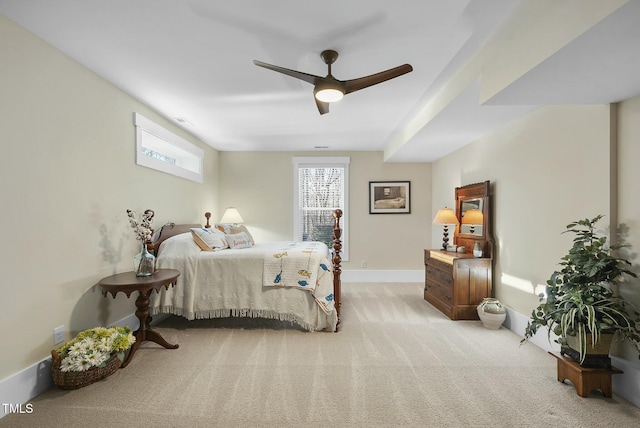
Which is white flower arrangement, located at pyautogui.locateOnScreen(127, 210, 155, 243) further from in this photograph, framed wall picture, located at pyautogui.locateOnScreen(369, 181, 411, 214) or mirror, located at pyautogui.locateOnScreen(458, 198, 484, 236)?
framed wall picture, located at pyautogui.locateOnScreen(369, 181, 411, 214)

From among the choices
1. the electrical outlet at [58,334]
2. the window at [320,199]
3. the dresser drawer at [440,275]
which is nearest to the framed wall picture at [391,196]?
the window at [320,199]

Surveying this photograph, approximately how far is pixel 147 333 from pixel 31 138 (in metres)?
1.79

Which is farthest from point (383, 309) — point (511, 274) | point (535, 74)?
point (535, 74)

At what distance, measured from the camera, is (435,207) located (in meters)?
5.46

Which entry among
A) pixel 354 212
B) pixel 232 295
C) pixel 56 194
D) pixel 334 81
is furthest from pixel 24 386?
pixel 354 212

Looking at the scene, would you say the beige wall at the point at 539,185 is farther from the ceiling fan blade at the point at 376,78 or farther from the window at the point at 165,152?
the window at the point at 165,152

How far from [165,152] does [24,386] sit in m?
2.80

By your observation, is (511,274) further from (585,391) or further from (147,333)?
(147,333)

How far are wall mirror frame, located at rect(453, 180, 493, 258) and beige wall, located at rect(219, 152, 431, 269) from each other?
129 centimetres

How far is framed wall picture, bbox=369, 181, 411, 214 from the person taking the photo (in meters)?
5.64

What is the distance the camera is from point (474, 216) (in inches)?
152

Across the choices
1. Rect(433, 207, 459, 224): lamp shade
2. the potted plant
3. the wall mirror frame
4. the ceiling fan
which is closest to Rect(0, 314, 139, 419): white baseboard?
the ceiling fan

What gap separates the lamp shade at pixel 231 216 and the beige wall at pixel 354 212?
1.10 feet

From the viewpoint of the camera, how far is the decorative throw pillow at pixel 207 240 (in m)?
3.42
